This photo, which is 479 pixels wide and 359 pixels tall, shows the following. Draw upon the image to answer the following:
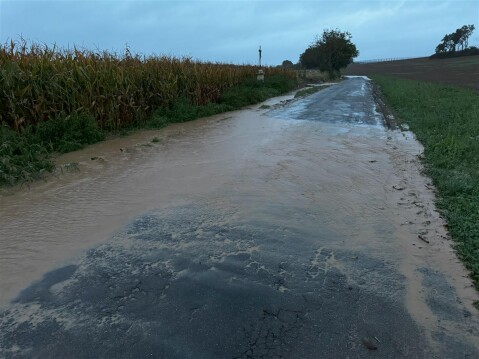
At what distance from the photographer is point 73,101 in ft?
33.0

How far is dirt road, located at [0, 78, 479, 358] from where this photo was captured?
295 centimetres

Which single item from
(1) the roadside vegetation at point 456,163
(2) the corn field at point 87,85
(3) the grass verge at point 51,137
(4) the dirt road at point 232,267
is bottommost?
(1) the roadside vegetation at point 456,163

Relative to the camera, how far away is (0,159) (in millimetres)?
6785

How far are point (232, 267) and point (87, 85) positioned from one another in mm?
8281

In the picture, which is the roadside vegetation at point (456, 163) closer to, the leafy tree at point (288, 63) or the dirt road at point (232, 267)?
the dirt road at point (232, 267)

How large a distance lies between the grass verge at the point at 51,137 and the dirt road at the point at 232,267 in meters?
0.54

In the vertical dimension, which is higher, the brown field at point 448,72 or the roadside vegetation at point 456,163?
the roadside vegetation at point 456,163

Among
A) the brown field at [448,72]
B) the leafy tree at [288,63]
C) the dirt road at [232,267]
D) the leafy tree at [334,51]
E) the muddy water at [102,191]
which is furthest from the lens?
the leafy tree at [288,63]

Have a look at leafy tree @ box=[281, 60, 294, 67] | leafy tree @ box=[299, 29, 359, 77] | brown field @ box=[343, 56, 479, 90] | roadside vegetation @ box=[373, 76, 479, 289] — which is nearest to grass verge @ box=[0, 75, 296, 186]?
roadside vegetation @ box=[373, 76, 479, 289]

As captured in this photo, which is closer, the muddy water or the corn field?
the muddy water

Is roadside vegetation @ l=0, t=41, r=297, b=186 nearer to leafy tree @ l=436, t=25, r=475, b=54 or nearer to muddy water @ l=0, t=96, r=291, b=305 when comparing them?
muddy water @ l=0, t=96, r=291, b=305

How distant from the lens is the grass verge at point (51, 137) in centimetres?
687

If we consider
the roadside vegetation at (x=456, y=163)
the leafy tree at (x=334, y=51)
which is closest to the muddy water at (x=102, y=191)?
the roadside vegetation at (x=456, y=163)

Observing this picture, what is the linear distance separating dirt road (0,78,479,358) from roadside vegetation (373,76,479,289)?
229 mm
